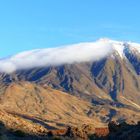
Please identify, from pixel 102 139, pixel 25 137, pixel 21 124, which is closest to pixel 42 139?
pixel 25 137

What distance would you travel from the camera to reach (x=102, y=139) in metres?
52.3

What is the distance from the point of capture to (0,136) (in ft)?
129

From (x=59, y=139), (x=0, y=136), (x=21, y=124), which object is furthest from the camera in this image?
(x=21, y=124)

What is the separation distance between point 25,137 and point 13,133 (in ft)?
7.16

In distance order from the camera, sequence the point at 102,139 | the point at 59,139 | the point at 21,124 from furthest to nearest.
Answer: the point at 21,124
the point at 102,139
the point at 59,139

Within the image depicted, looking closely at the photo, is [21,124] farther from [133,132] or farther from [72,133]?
[133,132]

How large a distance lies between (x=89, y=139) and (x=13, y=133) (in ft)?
28.9

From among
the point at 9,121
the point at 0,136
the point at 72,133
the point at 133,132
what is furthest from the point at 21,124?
the point at 0,136

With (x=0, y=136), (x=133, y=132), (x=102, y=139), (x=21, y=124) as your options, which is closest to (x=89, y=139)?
(x=102, y=139)

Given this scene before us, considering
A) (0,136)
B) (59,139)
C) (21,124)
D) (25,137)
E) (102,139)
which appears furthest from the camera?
(21,124)

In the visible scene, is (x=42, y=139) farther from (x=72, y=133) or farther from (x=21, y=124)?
(x=21, y=124)

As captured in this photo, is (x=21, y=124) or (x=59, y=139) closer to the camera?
(x=59, y=139)

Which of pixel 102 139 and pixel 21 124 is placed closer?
pixel 102 139

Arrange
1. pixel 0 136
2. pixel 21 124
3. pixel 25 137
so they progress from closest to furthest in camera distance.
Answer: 1. pixel 0 136
2. pixel 25 137
3. pixel 21 124
